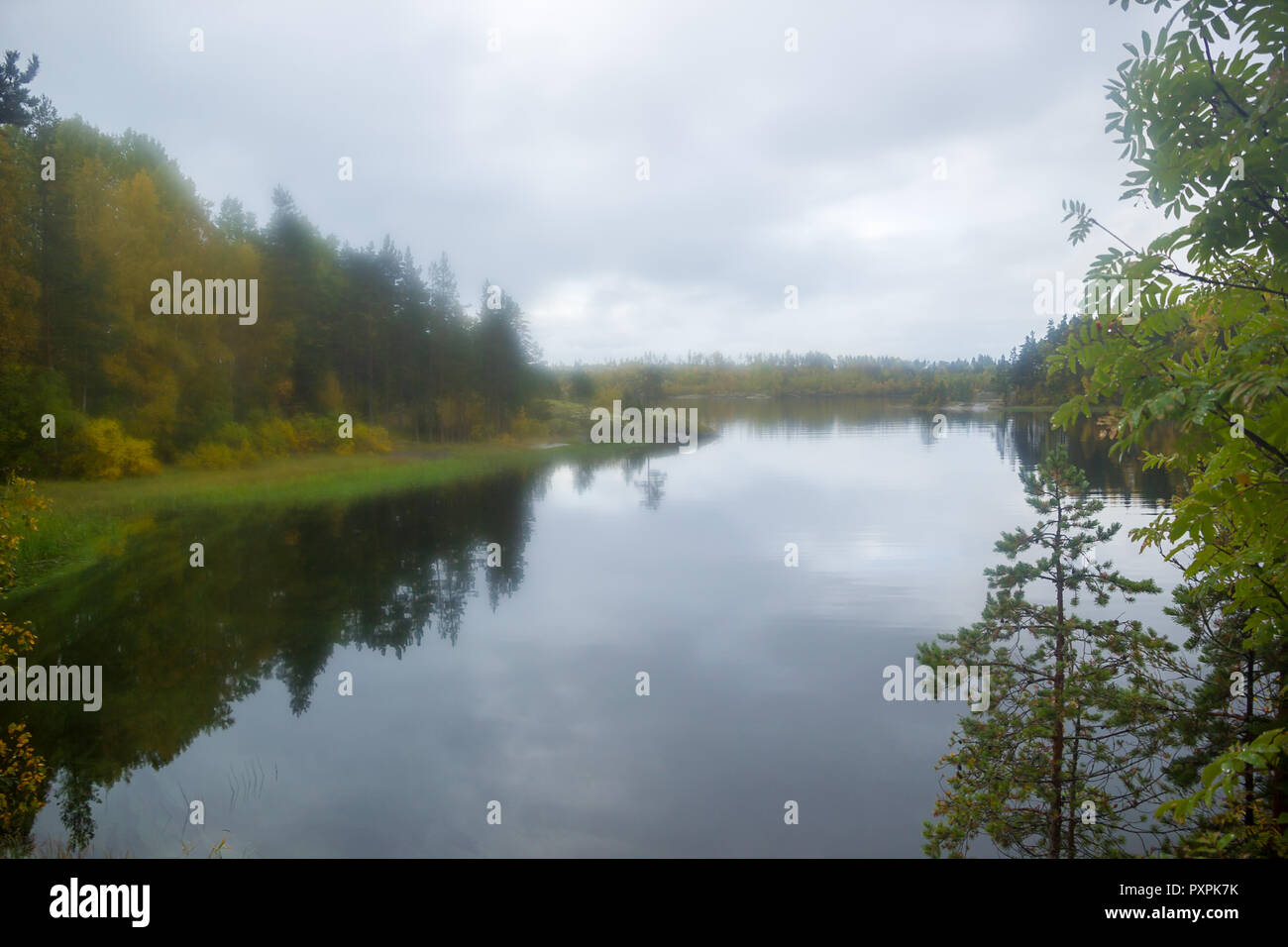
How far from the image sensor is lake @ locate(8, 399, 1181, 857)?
1221cm

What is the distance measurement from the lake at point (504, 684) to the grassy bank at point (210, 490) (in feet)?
4.64

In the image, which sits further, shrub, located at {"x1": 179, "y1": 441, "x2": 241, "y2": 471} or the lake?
shrub, located at {"x1": 179, "y1": 441, "x2": 241, "y2": 471}

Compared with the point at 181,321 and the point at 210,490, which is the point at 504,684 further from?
the point at 181,321

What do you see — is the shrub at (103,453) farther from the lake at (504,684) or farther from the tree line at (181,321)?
the lake at (504,684)

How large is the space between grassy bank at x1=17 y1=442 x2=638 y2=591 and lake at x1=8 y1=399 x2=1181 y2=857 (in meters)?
1.42

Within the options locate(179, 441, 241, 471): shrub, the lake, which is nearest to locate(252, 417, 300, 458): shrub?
locate(179, 441, 241, 471): shrub

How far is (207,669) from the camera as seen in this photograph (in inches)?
717

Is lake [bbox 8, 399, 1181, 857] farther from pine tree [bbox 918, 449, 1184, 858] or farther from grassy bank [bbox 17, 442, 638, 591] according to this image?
pine tree [bbox 918, 449, 1184, 858]

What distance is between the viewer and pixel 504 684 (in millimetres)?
18875

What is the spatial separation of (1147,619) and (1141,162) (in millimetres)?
19958

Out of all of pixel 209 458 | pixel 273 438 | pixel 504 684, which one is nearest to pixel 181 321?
pixel 209 458

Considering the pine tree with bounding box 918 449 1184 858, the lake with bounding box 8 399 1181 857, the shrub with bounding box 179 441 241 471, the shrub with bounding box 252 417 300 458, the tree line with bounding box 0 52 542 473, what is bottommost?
the lake with bounding box 8 399 1181 857

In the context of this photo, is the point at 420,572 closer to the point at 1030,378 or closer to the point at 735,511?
the point at 735,511

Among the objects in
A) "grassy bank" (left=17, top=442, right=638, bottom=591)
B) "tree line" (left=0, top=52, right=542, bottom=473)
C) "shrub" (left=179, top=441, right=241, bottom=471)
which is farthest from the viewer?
"shrub" (left=179, top=441, right=241, bottom=471)
